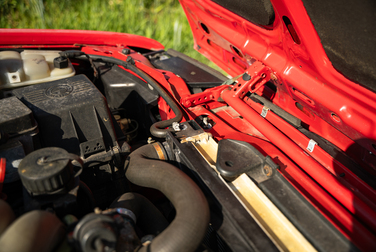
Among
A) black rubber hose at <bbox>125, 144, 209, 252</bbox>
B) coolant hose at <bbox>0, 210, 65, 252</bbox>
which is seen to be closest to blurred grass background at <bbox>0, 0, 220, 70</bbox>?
black rubber hose at <bbox>125, 144, 209, 252</bbox>

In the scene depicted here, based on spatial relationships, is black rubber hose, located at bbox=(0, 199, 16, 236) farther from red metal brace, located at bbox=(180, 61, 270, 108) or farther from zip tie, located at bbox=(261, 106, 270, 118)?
zip tie, located at bbox=(261, 106, 270, 118)

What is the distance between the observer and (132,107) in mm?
2051

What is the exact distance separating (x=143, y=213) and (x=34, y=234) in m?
0.48

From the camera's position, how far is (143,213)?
120 cm

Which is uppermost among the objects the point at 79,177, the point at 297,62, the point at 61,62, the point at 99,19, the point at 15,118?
the point at 297,62

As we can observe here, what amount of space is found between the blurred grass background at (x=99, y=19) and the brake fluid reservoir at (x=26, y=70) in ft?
10.3

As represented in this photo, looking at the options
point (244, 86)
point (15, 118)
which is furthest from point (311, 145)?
point (15, 118)

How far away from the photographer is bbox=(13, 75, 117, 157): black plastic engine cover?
125 centimetres

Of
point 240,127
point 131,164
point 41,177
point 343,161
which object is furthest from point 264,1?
point 41,177

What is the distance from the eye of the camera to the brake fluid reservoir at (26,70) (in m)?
1.62

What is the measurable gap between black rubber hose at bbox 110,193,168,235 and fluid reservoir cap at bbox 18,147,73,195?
0.88 ft

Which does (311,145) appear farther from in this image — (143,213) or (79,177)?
(79,177)

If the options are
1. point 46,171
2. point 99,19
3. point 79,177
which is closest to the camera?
point 46,171

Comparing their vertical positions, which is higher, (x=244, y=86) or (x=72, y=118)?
(x=244, y=86)
